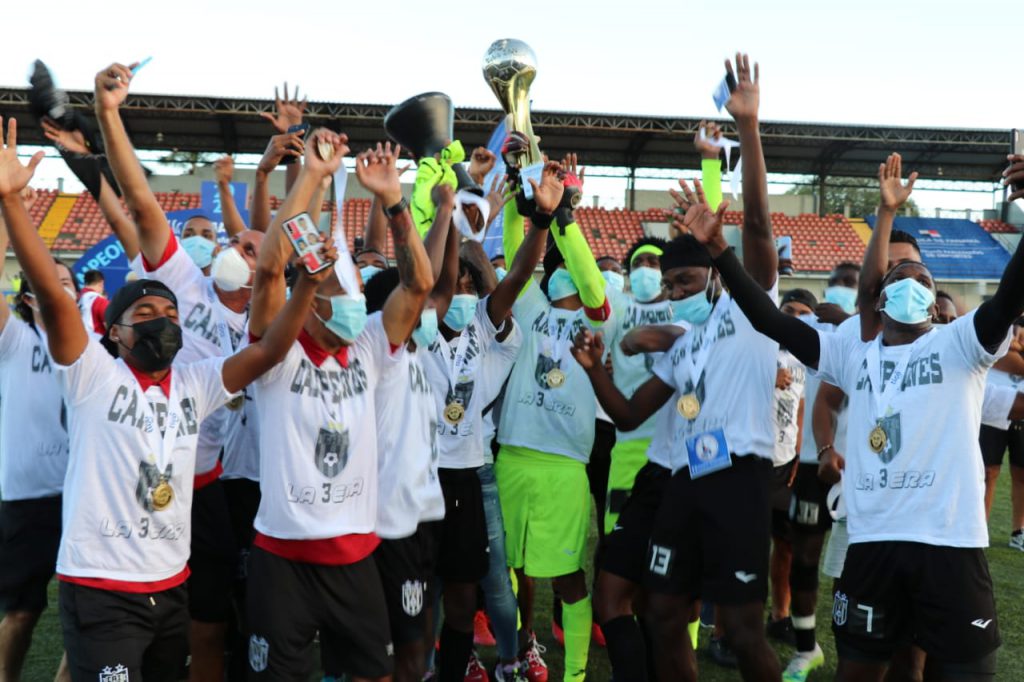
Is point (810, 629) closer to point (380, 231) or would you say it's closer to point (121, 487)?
point (380, 231)

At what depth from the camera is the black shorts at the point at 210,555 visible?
439cm

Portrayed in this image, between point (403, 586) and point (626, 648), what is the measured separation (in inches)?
46.8

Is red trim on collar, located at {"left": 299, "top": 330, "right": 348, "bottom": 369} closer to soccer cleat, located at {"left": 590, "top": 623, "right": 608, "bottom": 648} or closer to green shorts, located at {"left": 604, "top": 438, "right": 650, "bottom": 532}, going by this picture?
green shorts, located at {"left": 604, "top": 438, "right": 650, "bottom": 532}

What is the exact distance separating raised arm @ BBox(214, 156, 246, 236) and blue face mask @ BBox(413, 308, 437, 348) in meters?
1.95

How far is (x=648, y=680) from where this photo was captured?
4859mm

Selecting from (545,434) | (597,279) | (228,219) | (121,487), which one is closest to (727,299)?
(597,279)

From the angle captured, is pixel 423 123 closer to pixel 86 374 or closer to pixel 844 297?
pixel 86 374

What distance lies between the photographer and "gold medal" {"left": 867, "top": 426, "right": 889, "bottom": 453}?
3719 millimetres

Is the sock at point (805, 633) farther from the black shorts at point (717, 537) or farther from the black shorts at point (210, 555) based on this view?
the black shorts at point (210, 555)

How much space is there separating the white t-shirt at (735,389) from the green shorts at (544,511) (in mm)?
892

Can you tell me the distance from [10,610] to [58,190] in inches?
1311

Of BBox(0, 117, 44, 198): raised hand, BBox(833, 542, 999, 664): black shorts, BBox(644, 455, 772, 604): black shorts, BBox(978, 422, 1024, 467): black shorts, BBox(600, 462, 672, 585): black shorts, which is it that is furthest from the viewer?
BBox(978, 422, 1024, 467): black shorts

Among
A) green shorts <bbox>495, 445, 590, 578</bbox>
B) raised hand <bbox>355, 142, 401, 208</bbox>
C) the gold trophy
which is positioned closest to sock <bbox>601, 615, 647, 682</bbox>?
green shorts <bbox>495, 445, 590, 578</bbox>

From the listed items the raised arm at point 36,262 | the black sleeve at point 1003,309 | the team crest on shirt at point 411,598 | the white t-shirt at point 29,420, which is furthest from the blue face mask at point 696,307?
the white t-shirt at point 29,420
